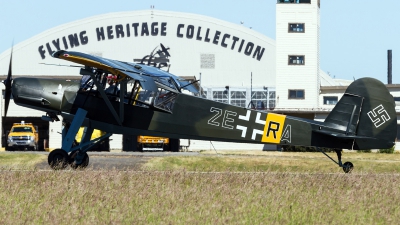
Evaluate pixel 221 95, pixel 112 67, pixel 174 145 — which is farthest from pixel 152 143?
pixel 112 67

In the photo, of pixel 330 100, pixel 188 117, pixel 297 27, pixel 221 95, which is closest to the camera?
pixel 188 117

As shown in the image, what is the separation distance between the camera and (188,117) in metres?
20.5

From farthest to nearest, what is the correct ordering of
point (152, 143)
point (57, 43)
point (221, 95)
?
1. point (57, 43)
2. point (221, 95)
3. point (152, 143)

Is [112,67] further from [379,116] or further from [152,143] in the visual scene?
[152,143]

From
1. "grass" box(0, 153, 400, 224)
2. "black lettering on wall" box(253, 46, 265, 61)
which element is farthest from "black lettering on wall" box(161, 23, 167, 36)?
"grass" box(0, 153, 400, 224)

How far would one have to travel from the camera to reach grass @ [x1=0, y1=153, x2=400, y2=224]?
1120cm

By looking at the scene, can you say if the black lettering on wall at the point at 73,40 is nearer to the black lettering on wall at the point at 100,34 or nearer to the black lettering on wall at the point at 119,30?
the black lettering on wall at the point at 100,34

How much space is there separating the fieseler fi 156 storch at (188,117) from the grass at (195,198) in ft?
10.7

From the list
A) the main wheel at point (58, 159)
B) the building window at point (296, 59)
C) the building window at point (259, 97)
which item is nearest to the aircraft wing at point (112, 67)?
the main wheel at point (58, 159)

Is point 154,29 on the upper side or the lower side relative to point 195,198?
upper

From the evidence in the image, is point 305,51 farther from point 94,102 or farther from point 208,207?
point 208,207

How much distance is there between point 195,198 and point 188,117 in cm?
752

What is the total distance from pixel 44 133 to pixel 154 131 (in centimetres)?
4529

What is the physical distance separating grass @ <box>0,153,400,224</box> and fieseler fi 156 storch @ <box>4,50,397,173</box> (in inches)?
128
